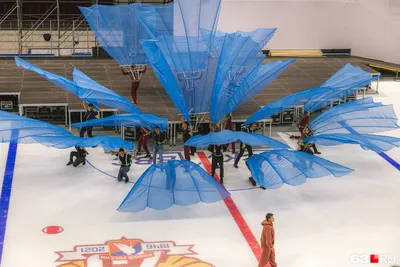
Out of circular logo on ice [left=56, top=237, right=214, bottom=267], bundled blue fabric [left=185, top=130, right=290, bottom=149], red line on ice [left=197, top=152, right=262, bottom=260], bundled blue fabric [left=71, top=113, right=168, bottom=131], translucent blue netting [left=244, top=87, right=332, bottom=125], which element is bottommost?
circular logo on ice [left=56, top=237, right=214, bottom=267]

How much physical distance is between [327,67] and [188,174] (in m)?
12.7

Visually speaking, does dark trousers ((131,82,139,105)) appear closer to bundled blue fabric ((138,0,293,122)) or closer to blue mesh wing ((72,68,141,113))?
bundled blue fabric ((138,0,293,122))

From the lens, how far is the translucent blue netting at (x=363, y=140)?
62.5ft

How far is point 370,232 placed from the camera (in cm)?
1592

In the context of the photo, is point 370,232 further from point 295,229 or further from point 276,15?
point 276,15

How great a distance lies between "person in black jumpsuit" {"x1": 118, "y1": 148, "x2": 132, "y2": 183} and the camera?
18078 mm

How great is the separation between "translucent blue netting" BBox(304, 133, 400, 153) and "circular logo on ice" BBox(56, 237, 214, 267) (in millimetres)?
6328

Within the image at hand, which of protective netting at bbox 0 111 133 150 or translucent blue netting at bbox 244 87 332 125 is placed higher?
translucent blue netting at bbox 244 87 332 125

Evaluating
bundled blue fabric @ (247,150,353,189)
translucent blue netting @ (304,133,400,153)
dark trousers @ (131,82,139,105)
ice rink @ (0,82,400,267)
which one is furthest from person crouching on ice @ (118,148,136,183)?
translucent blue netting @ (304,133,400,153)

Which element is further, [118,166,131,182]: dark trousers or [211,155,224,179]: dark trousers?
[118,166,131,182]: dark trousers

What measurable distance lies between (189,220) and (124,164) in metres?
2.89

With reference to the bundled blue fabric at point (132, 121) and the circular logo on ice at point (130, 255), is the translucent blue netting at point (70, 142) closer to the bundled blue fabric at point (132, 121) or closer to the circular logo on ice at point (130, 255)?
the bundled blue fabric at point (132, 121)

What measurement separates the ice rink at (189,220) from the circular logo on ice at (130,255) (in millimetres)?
21

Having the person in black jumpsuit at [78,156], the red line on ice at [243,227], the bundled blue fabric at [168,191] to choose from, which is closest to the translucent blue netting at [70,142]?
the person in black jumpsuit at [78,156]
